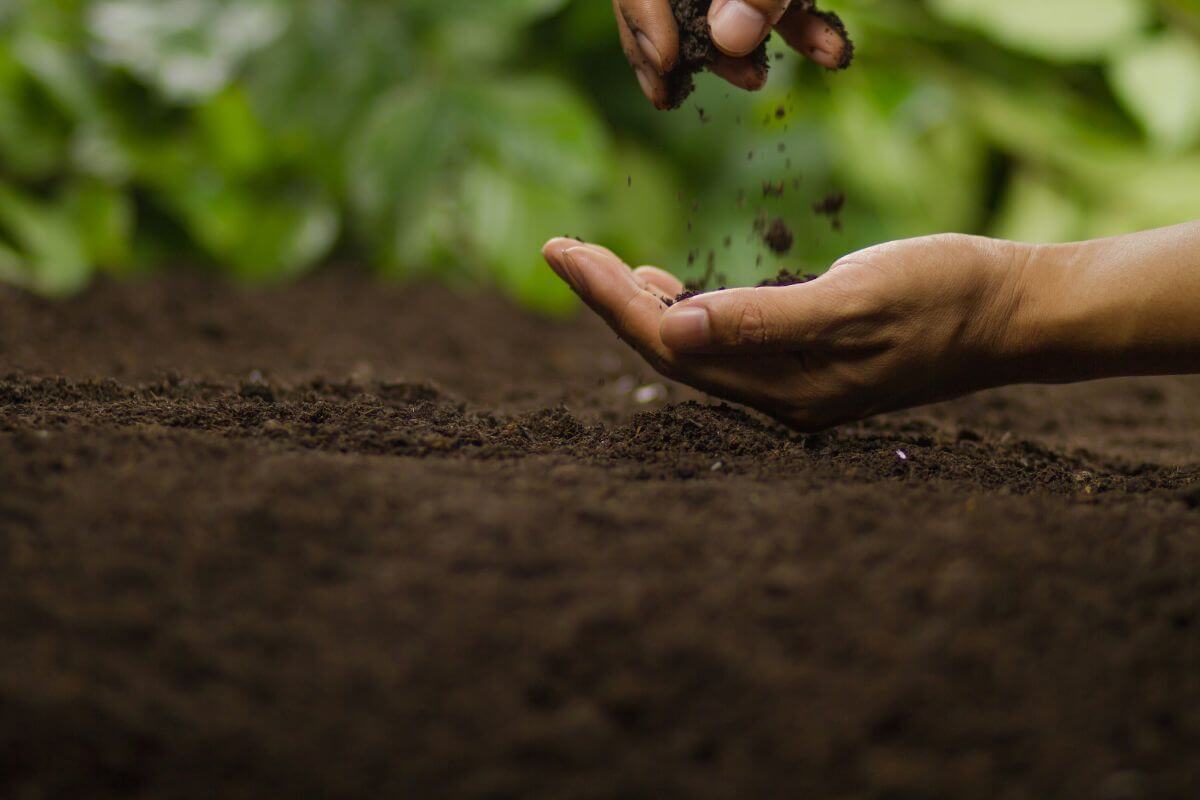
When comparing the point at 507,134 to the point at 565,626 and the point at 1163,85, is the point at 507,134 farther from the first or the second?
the point at 565,626

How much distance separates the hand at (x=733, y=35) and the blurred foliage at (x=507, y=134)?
945 mm

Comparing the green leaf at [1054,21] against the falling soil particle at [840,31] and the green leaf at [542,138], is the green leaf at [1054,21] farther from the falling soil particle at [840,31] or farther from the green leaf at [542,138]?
the falling soil particle at [840,31]

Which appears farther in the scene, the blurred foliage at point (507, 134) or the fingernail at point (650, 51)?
the blurred foliage at point (507, 134)

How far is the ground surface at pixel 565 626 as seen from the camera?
0.57 metres

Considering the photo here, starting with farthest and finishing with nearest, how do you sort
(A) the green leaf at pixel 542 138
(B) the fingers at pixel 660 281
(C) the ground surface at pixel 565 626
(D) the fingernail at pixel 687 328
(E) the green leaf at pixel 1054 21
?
(E) the green leaf at pixel 1054 21, (A) the green leaf at pixel 542 138, (B) the fingers at pixel 660 281, (D) the fingernail at pixel 687 328, (C) the ground surface at pixel 565 626

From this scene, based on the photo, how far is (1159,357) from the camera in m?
1.01

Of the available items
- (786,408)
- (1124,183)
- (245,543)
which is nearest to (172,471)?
(245,543)

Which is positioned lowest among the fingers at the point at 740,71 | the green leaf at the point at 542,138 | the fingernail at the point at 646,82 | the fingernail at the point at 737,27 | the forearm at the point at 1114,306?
the forearm at the point at 1114,306

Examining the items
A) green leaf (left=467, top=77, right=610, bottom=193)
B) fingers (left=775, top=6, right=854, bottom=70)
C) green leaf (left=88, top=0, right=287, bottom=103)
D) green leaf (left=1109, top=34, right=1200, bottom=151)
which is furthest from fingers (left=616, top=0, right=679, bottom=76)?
green leaf (left=1109, top=34, right=1200, bottom=151)

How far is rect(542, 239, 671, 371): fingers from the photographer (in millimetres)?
995

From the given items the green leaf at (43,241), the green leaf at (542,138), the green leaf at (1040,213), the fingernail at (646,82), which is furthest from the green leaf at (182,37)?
the green leaf at (1040,213)

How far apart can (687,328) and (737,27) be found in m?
0.33

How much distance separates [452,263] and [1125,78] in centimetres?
181

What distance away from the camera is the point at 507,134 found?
231 centimetres
